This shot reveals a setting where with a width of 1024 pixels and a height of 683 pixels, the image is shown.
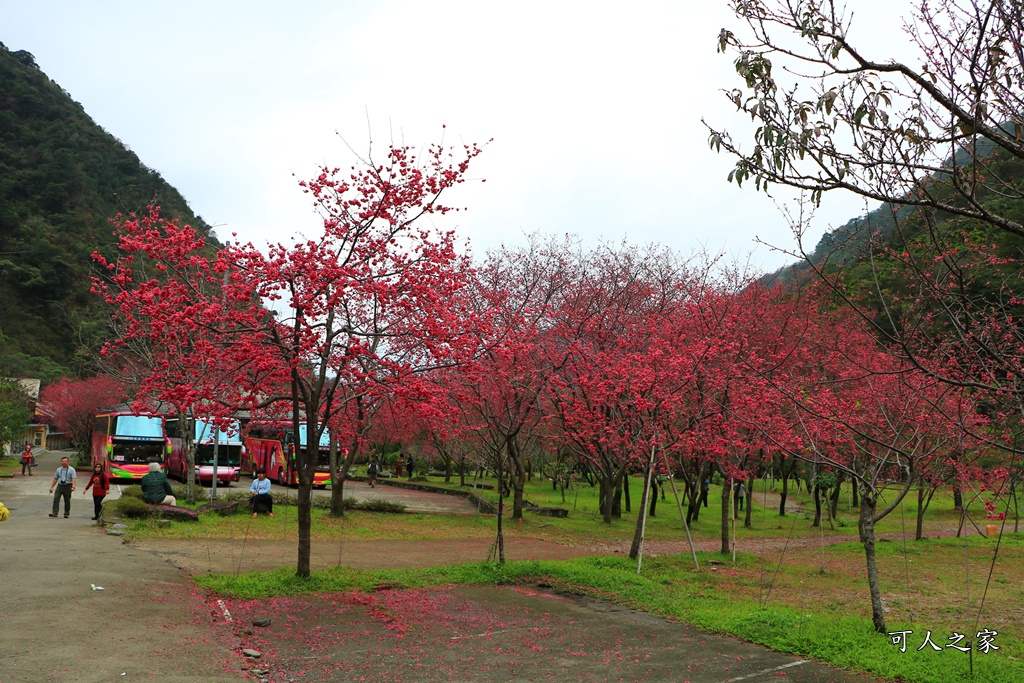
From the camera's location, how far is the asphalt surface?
22.4 feet

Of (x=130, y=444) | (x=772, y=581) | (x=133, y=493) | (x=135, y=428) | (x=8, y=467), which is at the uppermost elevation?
(x=135, y=428)

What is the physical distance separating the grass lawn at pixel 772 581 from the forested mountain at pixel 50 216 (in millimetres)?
49779

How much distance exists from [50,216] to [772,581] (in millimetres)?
74204

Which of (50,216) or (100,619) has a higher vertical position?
(50,216)

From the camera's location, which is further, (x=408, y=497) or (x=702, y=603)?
(x=408, y=497)

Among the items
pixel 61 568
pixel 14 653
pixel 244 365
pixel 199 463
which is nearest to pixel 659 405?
pixel 244 365

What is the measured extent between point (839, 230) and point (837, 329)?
2436cm

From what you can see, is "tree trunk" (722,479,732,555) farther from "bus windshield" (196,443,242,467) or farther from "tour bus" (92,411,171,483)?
"tour bus" (92,411,171,483)

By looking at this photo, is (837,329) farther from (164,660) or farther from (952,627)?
(164,660)

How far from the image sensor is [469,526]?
21.7 m

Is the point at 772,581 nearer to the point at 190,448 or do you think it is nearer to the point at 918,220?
the point at 918,220

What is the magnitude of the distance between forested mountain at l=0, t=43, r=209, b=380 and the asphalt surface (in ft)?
185

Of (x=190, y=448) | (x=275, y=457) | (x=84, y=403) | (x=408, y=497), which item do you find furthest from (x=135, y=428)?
(x=84, y=403)

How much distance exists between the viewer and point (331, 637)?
819 centimetres
